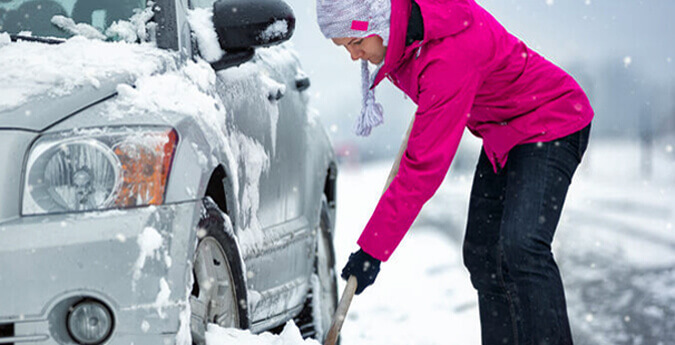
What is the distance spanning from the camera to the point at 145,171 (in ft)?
8.77

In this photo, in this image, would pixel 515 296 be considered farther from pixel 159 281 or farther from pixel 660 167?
pixel 660 167

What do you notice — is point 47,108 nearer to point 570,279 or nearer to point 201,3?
point 201,3

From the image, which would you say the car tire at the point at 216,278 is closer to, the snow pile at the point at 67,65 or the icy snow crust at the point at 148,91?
the icy snow crust at the point at 148,91

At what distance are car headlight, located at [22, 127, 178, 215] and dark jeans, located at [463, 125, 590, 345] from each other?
1.40 metres

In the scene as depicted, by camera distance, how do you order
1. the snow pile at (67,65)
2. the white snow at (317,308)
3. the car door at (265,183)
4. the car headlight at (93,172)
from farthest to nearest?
the white snow at (317,308), the car door at (265,183), the snow pile at (67,65), the car headlight at (93,172)

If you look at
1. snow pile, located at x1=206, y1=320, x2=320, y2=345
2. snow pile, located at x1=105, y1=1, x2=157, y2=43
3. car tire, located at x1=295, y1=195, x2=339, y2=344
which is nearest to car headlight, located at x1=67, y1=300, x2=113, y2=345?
snow pile, located at x1=206, y1=320, x2=320, y2=345

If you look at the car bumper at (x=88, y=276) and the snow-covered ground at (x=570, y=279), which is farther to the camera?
the snow-covered ground at (x=570, y=279)

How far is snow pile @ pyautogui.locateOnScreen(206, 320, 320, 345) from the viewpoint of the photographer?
2.94 m

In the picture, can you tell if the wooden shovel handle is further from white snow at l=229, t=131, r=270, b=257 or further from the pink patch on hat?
the pink patch on hat

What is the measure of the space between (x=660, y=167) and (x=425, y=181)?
21215mm

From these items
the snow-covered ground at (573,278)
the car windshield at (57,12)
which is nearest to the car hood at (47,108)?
the car windshield at (57,12)

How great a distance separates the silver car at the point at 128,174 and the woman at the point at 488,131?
447 mm

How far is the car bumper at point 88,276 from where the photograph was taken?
248 cm

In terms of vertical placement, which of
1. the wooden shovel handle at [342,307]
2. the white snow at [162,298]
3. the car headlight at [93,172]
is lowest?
the wooden shovel handle at [342,307]
